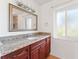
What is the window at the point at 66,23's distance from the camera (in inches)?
128

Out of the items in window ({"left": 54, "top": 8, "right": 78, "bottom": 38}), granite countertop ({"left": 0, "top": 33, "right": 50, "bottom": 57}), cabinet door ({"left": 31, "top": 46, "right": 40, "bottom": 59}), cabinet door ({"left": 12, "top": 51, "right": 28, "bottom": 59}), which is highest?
window ({"left": 54, "top": 8, "right": 78, "bottom": 38})

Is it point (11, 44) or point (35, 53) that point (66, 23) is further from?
point (11, 44)

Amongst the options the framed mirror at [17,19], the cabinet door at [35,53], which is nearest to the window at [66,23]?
the framed mirror at [17,19]

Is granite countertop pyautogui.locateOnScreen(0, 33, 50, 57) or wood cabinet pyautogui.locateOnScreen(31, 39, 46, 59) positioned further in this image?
wood cabinet pyautogui.locateOnScreen(31, 39, 46, 59)

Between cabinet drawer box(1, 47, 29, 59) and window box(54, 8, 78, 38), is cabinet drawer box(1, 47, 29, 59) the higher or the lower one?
the lower one

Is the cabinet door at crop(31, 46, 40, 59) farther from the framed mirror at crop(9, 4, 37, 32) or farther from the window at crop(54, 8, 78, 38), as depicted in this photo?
the window at crop(54, 8, 78, 38)

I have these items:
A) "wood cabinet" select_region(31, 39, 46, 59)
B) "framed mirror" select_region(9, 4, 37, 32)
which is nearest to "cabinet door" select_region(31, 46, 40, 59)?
"wood cabinet" select_region(31, 39, 46, 59)

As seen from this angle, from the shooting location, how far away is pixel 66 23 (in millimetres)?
3545

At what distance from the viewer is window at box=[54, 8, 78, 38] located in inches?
128

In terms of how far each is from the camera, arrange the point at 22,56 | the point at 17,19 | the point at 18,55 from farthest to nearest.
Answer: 1. the point at 17,19
2. the point at 22,56
3. the point at 18,55

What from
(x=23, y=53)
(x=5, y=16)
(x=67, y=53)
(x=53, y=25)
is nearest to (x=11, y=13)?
(x=5, y=16)

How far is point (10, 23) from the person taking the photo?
2.21 metres

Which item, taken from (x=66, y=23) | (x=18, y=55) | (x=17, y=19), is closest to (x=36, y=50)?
(x=18, y=55)

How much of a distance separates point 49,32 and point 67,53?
1092 mm
